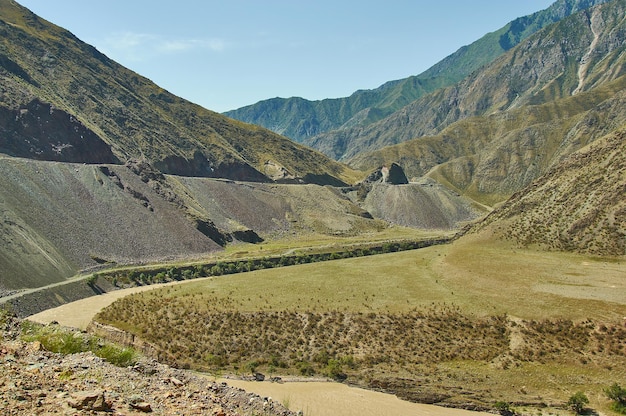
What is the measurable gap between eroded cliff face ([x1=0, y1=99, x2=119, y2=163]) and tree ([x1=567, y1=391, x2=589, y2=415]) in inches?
4848

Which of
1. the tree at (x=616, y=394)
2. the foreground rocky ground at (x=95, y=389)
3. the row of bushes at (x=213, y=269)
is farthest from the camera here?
the row of bushes at (x=213, y=269)

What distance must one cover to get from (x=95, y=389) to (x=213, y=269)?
76207 mm

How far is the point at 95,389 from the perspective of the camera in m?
12.9

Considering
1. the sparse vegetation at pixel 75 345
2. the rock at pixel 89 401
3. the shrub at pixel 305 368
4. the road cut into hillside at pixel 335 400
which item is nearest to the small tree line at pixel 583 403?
the road cut into hillside at pixel 335 400

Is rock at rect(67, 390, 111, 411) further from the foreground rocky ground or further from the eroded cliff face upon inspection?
the eroded cliff face

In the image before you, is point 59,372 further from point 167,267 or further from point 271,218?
point 271,218

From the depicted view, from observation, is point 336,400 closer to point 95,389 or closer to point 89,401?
point 95,389

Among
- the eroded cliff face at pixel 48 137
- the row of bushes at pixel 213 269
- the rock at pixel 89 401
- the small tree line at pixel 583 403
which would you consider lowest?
the small tree line at pixel 583 403

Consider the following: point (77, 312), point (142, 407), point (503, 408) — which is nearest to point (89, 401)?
point (142, 407)

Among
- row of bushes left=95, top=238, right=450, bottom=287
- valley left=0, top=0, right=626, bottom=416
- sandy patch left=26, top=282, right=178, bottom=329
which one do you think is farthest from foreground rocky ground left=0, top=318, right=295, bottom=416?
row of bushes left=95, top=238, right=450, bottom=287

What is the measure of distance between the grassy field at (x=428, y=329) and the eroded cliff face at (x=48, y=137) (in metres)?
77.6

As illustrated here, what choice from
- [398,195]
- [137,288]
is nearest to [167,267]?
[137,288]

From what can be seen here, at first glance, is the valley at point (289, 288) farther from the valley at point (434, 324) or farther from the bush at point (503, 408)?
the valley at point (434, 324)

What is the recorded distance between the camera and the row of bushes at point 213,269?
3066 inches
